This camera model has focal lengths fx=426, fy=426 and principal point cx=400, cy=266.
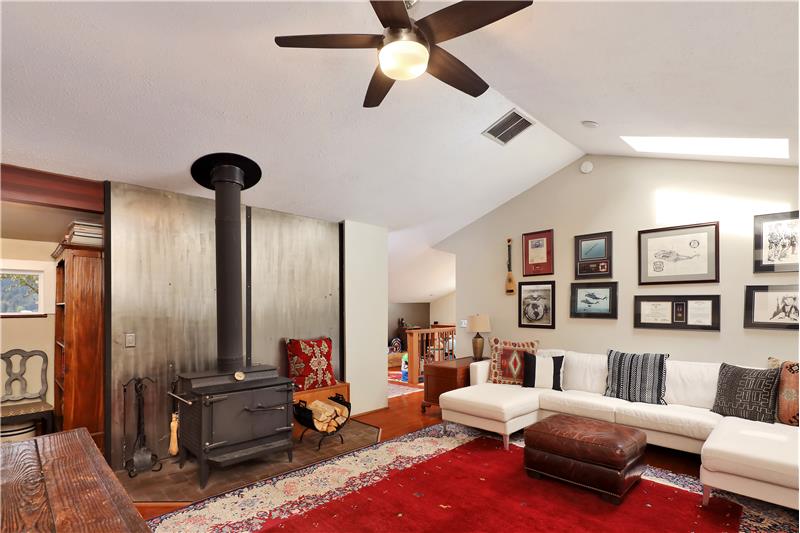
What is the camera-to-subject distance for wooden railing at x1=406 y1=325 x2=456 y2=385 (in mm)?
7090

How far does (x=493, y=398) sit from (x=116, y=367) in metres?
3.27

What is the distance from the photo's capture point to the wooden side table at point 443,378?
16.2 feet

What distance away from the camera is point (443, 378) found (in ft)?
16.6

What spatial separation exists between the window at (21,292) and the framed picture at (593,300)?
5677mm

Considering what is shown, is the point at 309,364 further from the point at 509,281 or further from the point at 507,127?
the point at 507,127

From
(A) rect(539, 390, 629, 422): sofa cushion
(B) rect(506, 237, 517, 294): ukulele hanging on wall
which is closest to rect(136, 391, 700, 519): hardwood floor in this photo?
(A) rect(539, 390, 629, 422): sofa cushion

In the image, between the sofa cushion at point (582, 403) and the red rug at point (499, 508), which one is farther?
the sofa cushion at point (582, 403)

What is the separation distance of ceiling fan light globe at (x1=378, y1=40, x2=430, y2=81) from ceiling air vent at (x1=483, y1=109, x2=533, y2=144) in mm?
2101

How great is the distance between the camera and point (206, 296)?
3.99 metres

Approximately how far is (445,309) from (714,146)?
719 centimetres

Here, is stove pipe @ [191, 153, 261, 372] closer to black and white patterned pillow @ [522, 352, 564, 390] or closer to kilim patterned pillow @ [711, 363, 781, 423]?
black and white patterned pillow @ [522, 352, 564, 390]

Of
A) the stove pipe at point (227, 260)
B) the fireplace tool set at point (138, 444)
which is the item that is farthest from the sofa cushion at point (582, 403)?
the fireplace tool set at point (138, 444)

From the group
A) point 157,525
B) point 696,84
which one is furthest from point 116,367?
point 696,84

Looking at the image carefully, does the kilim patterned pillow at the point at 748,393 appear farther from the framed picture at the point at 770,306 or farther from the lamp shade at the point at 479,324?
the lamp shade at the point at 479,324
